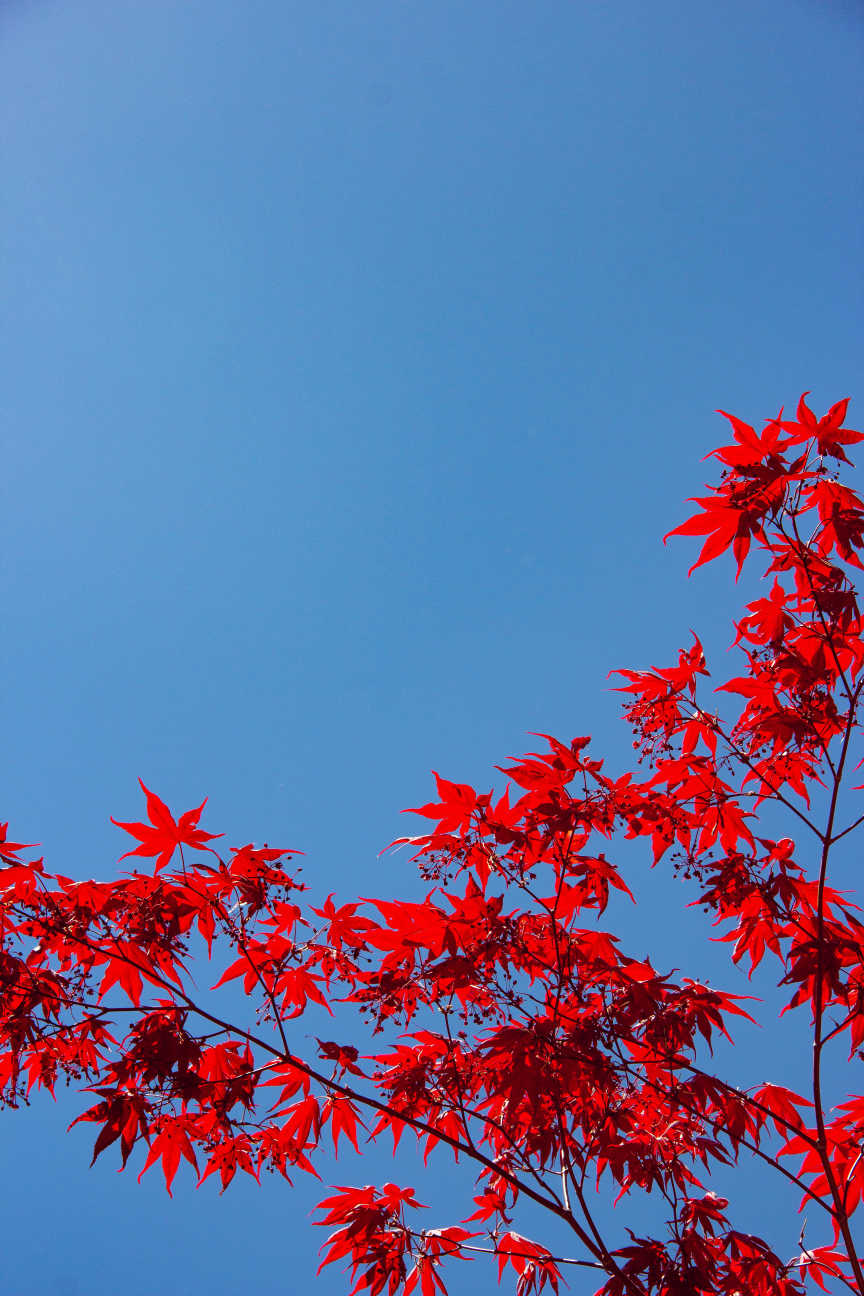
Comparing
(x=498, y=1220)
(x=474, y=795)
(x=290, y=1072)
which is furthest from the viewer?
(x=498, y=1220)

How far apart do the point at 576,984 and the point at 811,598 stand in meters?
1.41

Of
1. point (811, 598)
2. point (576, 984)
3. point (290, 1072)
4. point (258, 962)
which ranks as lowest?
point (290, 1072)

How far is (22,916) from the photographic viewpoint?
2301mm

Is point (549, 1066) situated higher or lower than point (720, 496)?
lower

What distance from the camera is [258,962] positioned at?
2.46 meters

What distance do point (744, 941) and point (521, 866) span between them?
80cm

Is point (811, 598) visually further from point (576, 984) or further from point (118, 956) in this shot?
point (118, 956)

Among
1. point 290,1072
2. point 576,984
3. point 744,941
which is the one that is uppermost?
point 744,941

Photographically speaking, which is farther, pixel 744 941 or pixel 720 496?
pixel 744 941

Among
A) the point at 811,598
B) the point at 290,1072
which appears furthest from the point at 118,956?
the point at 811,598

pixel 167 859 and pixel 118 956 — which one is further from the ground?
pixel 167 859

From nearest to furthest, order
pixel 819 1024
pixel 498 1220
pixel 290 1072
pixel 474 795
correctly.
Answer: pixel 819 1024
pixel 474 795
pixel 290 1072
pixel 498 1220

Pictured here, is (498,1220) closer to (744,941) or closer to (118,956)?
(744,941)

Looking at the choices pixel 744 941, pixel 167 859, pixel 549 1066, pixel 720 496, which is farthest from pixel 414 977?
pixel 720 496
